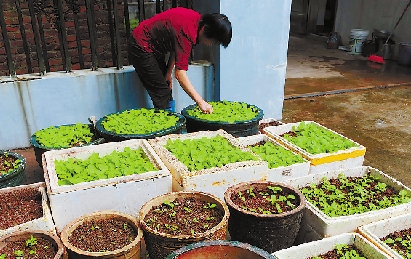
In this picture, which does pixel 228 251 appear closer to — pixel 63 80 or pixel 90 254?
pixel 90 254

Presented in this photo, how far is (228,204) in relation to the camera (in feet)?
8.08

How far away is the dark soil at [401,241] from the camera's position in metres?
2.45

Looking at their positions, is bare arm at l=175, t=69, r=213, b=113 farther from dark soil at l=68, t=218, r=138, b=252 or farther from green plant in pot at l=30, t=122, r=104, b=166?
dark soil at l=68, t=218, r=138, b=252

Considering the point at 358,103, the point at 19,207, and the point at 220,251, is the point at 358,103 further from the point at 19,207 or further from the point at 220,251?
the point at 19,207

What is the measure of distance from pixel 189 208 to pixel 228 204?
26 centimetres

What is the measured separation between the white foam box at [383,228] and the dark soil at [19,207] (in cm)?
221

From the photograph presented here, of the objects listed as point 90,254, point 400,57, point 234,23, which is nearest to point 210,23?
point 234,23

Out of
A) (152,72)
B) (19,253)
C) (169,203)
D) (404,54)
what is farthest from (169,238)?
(404,54)

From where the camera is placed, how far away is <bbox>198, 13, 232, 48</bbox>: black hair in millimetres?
3445

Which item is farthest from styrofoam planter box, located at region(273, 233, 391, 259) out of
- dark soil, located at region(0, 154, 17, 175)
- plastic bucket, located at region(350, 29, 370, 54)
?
plastic bucket, located at region(350, 29, 370, 54)

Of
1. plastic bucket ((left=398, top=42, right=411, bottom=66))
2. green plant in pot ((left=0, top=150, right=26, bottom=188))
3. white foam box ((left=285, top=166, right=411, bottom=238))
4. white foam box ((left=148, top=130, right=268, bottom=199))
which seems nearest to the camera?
white foam box ((left=285, top=166, right=411, bottom=238))

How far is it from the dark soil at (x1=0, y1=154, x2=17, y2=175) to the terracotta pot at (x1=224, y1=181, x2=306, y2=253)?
1.95m

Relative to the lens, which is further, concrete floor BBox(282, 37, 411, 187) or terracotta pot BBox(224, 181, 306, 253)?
concrete floor BBox(282, 37, 411, 187)

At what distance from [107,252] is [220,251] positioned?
2.09 feet
